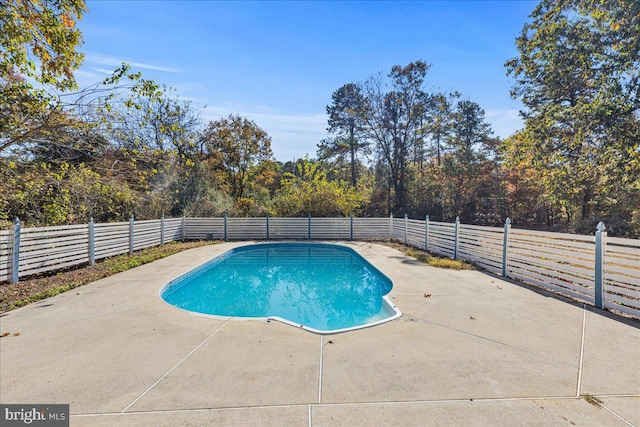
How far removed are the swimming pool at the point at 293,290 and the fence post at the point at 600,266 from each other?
9.91 ft

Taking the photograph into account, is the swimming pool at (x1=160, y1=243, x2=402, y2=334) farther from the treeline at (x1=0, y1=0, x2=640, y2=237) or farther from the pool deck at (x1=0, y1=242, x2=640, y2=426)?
the treeline at (x1=0, y1=0, x2=640, y2=237)

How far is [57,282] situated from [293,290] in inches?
188

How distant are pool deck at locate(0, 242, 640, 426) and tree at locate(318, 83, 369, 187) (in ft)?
59.9

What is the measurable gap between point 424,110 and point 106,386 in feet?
65.8

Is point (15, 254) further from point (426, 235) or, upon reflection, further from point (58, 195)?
point (426, 235)

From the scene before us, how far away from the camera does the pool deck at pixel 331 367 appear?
6.82 feet

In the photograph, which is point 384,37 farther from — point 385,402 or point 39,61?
point 385,402

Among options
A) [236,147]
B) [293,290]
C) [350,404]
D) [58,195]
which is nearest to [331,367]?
[350,404]

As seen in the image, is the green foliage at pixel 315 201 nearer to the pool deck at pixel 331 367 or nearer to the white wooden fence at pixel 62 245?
the white wooden fence at pixel 62 245

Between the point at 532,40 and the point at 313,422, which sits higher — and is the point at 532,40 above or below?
above

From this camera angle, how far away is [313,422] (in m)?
1.99

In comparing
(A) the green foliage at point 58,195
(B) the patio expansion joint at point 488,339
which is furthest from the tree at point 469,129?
(A) the green foliage at point 58,195

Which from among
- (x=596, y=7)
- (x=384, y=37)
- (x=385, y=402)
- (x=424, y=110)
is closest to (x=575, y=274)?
(x=385, y=402)

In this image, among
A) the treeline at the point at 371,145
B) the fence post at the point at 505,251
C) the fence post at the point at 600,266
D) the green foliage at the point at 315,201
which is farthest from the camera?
the green foliage at the point at 315,201
